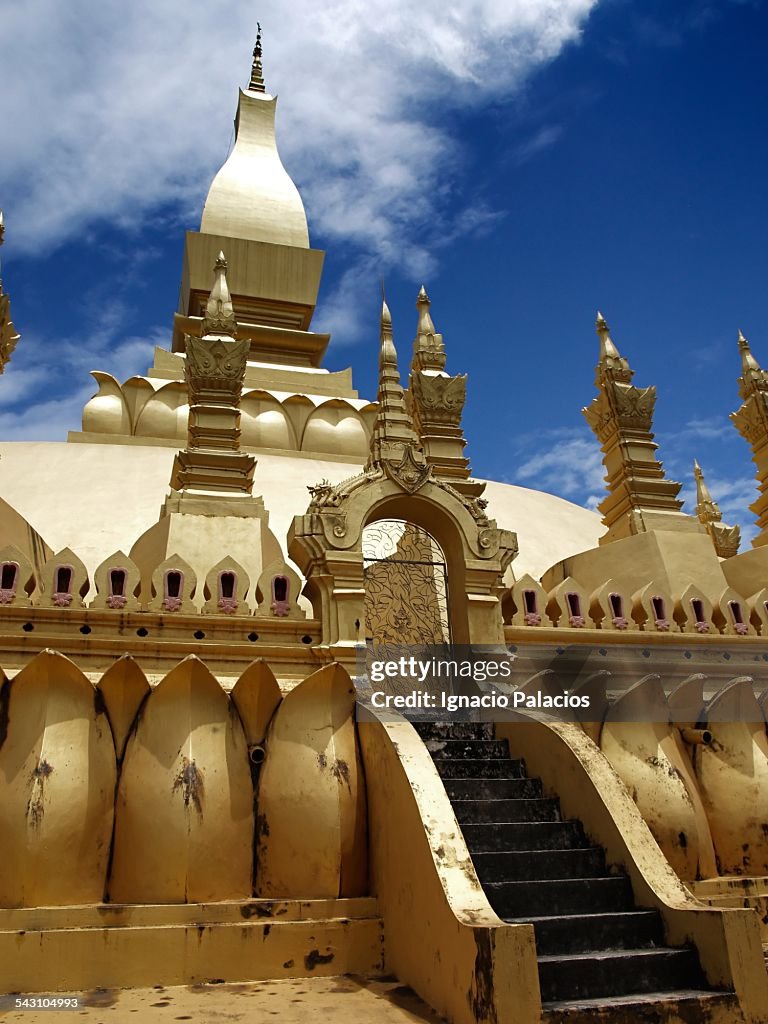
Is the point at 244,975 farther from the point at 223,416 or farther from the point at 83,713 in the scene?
the point at 223,416

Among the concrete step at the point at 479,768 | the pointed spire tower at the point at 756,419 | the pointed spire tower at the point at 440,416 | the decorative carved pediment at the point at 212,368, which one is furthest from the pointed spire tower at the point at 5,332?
the pointed spire tower at the point at 756,419

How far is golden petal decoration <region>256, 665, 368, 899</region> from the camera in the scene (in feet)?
19.8

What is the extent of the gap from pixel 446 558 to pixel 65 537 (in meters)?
6.77

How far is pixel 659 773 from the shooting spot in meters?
6.98

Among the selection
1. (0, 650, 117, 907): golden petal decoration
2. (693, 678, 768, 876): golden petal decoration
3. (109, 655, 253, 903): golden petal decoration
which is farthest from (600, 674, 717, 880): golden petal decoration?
(0, 650, 117, 907): golden petal decoration

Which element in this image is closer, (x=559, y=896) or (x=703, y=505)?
(x=559, y=896)

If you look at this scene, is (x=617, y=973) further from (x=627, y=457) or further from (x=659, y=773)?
(x=627, y=457)

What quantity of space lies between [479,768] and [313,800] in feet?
4.92

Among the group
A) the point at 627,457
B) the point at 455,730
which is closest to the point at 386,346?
the point at 627,457

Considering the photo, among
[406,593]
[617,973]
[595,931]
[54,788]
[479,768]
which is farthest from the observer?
[406,593]

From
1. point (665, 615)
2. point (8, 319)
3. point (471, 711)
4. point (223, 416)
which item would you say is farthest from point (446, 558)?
point (8, 319)

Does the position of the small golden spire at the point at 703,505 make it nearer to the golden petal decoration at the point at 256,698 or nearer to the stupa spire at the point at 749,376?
the stupa spire at the point at 749,376

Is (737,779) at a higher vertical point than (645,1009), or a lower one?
higher

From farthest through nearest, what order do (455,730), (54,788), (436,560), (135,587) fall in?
(436,560), (135,587), (455,730), (54,788)
